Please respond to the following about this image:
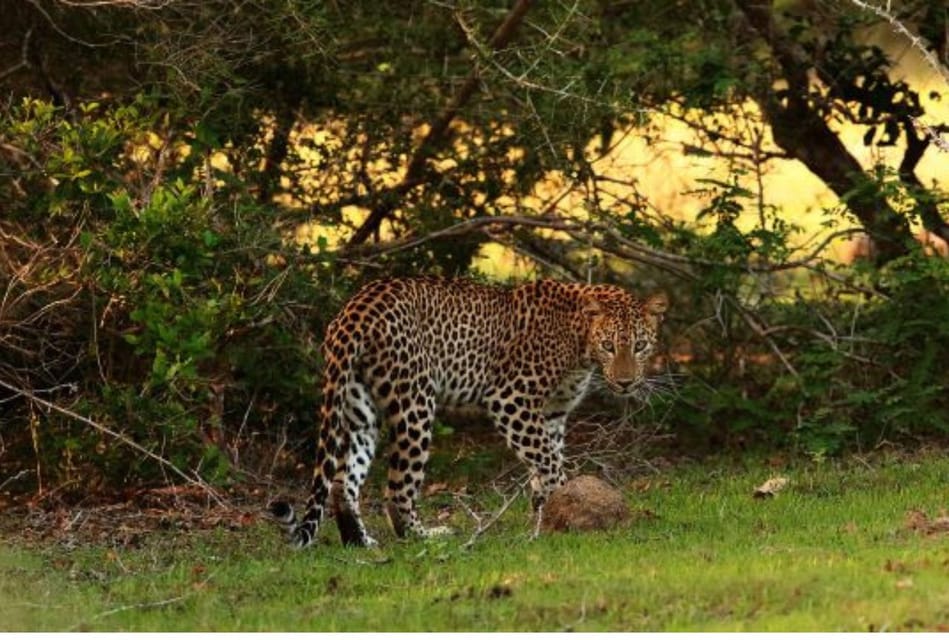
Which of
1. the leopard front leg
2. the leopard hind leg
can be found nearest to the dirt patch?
the leopard hind leg

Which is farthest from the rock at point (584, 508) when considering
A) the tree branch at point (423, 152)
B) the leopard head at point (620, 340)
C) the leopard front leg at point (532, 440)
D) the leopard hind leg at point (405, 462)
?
the tree branch at point (423, 152)

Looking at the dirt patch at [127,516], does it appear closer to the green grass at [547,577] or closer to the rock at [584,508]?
the green grass at [547,577]

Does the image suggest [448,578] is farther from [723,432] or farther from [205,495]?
[723,432]

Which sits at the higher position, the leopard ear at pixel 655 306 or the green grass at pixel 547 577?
the leopard ear at pixel 655 306

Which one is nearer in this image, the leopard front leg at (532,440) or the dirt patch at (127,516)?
the dirt patch at (127,516)

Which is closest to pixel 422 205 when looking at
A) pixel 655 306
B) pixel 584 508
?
pixel 655 306

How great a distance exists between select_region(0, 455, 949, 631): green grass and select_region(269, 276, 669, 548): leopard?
0.38 meters

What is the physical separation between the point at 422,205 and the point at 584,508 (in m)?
5.49

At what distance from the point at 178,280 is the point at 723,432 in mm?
6174

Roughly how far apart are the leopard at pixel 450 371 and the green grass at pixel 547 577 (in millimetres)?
381

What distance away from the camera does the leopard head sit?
46.2 ft

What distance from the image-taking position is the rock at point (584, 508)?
12.3 m

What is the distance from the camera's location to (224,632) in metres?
9.52

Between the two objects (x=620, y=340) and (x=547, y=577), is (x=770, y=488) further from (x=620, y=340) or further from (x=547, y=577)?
(x=547, y=577)
